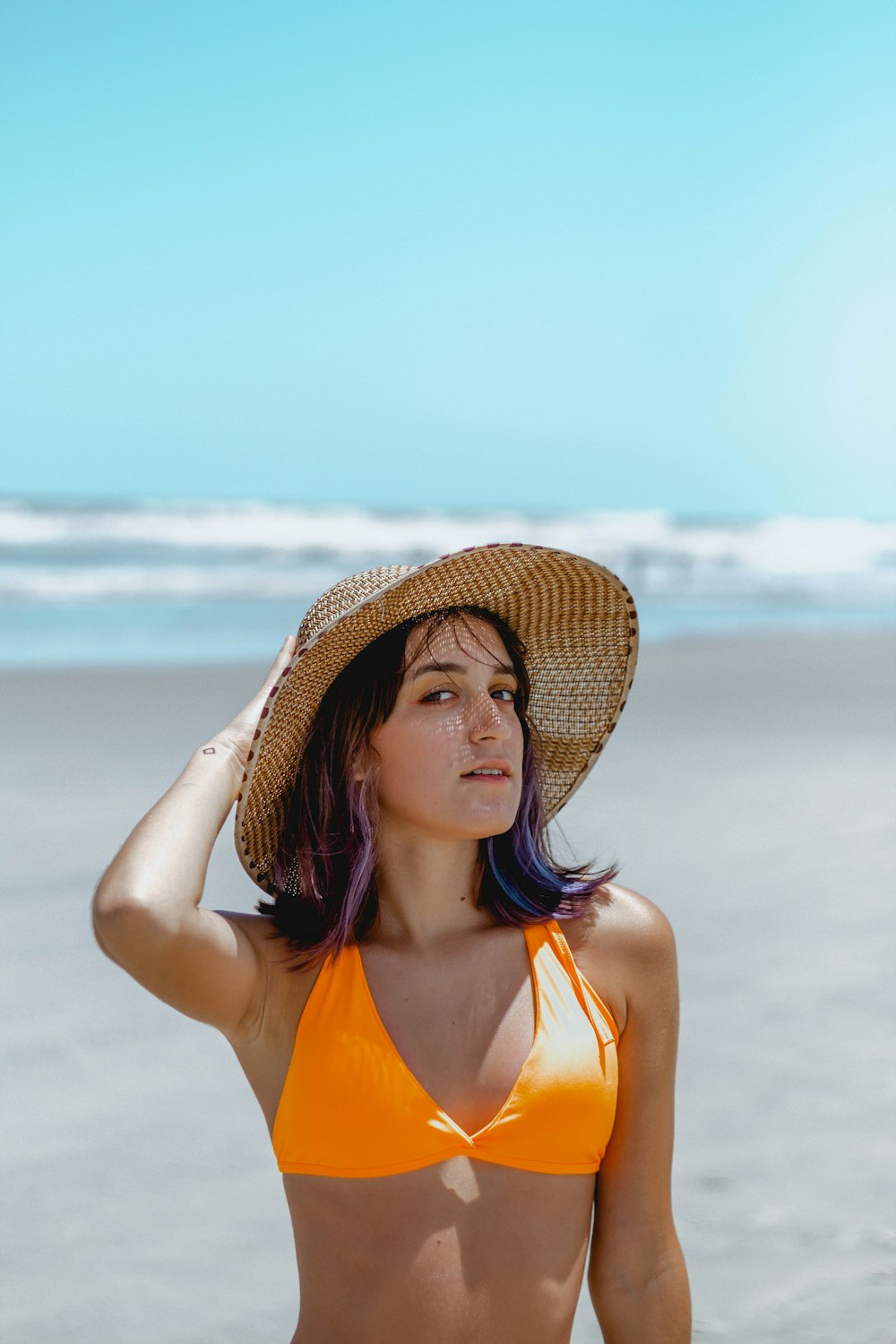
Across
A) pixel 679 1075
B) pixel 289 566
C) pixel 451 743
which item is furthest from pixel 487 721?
pixel 289 566

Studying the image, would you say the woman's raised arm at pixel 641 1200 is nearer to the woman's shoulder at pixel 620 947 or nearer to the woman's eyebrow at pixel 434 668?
the woman's shoulder at pixel 620 947

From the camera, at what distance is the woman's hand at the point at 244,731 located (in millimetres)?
2381

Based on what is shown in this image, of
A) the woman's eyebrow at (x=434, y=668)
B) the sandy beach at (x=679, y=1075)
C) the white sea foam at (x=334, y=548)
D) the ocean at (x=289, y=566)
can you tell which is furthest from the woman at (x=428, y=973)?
the white sea foam at (x=334, y=548)

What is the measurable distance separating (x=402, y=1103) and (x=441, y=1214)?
0.54 ft

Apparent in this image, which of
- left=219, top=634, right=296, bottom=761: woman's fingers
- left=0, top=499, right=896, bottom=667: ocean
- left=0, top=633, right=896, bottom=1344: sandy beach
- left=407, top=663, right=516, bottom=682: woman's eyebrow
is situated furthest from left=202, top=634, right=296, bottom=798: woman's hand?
left=0, top=499, right=896, bottom=667: ocean

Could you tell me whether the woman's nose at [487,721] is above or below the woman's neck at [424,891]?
above

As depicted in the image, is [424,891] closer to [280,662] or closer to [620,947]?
[620,947]

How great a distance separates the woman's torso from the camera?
209 centimetres

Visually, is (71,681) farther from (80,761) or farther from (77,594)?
(77,594)

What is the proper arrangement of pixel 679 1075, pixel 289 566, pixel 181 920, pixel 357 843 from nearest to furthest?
pixel 181 920
pixel 357 843
pixel 679 1075
pixel 289 566

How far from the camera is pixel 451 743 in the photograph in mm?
2273

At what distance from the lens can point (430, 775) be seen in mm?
2268

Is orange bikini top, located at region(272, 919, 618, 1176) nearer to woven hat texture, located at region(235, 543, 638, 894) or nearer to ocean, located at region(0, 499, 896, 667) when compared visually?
woven hat texture, located at region(235, 543, 638, 894)

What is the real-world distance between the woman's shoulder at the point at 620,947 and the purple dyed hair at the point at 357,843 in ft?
0.10
